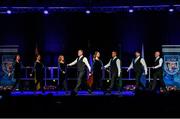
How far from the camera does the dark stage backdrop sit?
2195 cm

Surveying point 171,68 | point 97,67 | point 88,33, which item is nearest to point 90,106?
point 97,67

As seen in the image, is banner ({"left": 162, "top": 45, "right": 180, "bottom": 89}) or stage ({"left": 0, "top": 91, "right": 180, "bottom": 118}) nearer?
stage ({"left": 0, "top": 91, "right": 180, "bottom": 118})

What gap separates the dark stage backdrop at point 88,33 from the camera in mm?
21953

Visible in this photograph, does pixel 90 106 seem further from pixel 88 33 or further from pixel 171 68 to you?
pixel 88 33

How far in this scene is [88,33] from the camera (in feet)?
73.0

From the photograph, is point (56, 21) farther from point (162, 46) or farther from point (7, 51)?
point (162, 46)

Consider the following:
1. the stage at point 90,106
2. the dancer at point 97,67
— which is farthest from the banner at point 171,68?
the stage at point 90,106

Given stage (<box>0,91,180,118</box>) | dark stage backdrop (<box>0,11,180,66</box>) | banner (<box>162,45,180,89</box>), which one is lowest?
stage (<box>0,91,180,118</box>)

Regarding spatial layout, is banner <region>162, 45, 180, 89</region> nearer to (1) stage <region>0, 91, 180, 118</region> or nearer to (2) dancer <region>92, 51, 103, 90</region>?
(2) dancer <region>92, 51, 103, 90</region>

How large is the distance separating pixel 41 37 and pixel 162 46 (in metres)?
6.15

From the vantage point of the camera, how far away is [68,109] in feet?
33.8

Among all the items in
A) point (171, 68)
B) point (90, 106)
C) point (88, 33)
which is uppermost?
point (88, 33)

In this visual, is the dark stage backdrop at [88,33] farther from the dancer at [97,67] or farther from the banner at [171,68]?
the dancer at [97,67]

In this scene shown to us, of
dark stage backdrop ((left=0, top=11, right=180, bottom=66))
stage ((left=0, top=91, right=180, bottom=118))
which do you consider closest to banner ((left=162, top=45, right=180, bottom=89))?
dark stage backdrop ((left=0, top=11, right=180, bottom=66))
